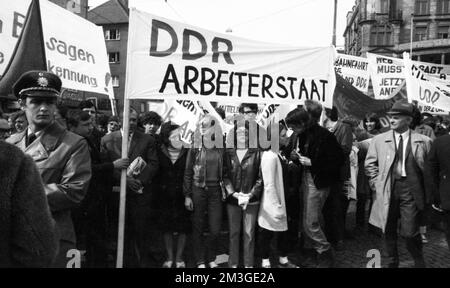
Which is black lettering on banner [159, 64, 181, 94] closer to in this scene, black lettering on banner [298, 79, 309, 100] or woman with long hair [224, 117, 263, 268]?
woman with long hair [224, 117, 263, 268]

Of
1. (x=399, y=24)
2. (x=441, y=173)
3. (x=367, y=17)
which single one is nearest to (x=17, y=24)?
(x=441, y=173)

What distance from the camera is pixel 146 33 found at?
479cm

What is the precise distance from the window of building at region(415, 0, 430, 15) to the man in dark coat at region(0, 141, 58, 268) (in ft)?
250

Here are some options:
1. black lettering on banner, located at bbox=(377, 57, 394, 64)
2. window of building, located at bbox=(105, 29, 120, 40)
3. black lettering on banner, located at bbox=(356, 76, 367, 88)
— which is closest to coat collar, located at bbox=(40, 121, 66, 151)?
black lettering on banner, located at bbox=(377, 57, 394, 64)

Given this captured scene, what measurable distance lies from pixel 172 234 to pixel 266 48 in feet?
8.24

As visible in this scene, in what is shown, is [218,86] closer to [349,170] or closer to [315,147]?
[315,147]

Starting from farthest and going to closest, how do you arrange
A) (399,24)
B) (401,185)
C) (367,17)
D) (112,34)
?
(367,17)
(399,24)
(112,34)
(401,185)

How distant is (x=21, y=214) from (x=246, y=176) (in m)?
3.89

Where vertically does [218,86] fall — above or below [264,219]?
above

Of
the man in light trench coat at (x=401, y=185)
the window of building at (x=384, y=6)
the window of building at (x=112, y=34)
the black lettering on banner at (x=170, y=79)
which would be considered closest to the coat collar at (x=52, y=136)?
the black lettering on banner at (x=170, y=79)

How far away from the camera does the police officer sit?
3107 millimetres

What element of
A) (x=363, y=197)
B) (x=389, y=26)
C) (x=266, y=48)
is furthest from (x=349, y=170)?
(x=389, y=26)

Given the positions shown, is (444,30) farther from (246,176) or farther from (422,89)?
(246,176)

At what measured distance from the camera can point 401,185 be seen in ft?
16.6
